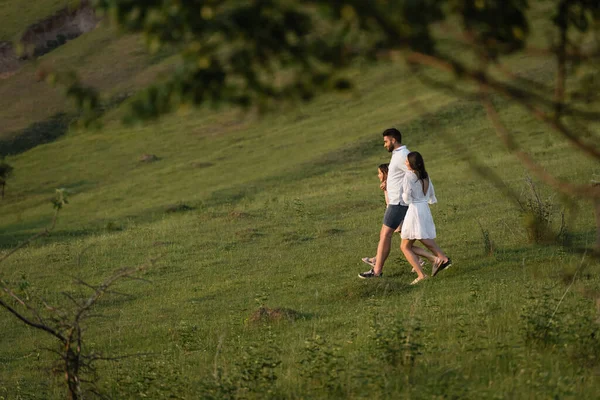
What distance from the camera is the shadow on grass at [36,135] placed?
5669 cm

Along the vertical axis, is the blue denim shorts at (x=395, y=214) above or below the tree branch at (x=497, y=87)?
below

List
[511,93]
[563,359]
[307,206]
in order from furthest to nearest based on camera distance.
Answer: [307,206] → [563,359] → [511,93]

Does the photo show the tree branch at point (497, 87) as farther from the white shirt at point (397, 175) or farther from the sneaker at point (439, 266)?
the sneaker at point (439, 266)

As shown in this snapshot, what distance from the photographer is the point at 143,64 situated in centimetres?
7312

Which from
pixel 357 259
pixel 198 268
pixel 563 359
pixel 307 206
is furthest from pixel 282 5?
pixel 307 206

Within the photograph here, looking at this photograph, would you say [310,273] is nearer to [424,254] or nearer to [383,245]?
[383,245]

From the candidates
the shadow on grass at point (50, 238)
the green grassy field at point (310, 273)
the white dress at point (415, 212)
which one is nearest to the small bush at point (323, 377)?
the green grassy field at point (310, 273)

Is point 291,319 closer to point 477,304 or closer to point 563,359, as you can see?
point 477,304

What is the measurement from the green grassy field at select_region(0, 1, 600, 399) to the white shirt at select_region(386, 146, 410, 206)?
3.12 ft

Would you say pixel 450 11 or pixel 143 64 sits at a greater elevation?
pixel 143 64

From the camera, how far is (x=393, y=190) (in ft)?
50.1

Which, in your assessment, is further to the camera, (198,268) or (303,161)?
(303,161)

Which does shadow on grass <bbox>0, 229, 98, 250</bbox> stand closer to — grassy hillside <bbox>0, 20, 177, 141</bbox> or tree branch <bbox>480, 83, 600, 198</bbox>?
tree branch <bbox>480, 83, 600, 198</bbox>

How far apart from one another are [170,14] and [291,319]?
8.73 m
